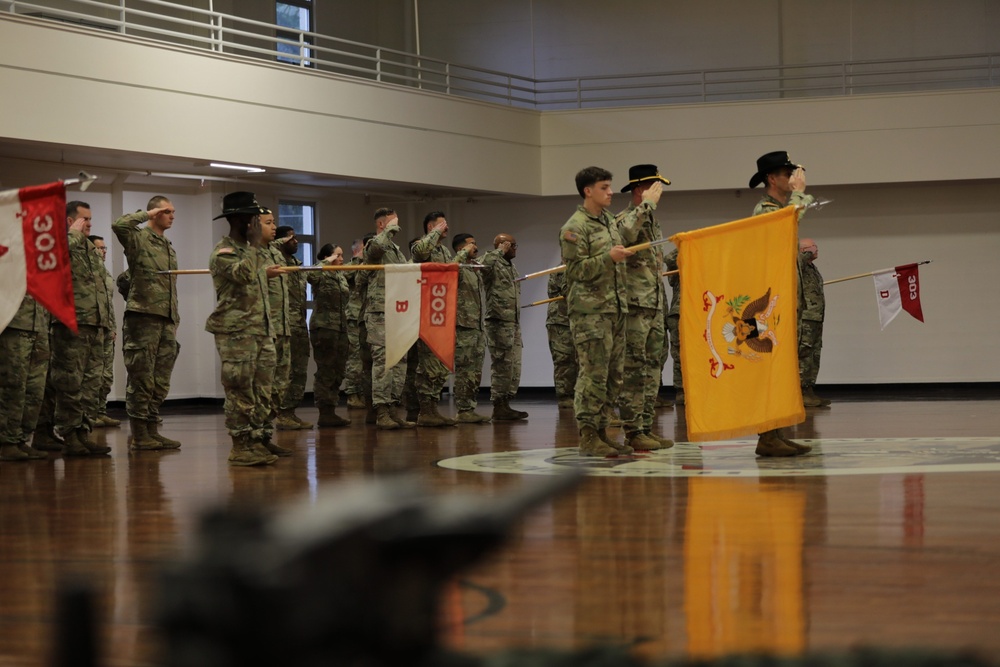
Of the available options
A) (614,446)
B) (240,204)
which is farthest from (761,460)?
(240,204)

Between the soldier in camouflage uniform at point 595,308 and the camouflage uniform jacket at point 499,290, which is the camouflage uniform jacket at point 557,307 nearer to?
the camouflage uniform jacket at point 499,290

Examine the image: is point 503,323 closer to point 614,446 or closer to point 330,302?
point 330,302

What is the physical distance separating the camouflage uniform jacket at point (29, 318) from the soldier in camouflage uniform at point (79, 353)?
0.23 metres

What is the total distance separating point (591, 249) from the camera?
271 inches

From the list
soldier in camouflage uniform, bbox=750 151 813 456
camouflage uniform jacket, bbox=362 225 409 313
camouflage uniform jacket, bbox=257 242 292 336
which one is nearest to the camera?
soldier in camouflage uniform, bbox=750 151 813 456

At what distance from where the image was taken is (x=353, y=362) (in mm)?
12062

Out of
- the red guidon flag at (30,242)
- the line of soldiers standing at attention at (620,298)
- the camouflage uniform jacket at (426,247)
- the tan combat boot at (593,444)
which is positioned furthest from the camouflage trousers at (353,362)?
the red guidon flag at (30,242)

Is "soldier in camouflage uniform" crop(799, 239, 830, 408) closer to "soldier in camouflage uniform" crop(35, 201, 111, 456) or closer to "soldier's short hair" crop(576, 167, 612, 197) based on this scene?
"soldier's short hair" crop(576, 167, 612, 197)

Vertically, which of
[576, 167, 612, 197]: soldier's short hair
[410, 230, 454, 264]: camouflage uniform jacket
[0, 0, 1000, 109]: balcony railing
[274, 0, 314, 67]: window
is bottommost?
[410, 230, 454, 264]: camouflage uniform jacket

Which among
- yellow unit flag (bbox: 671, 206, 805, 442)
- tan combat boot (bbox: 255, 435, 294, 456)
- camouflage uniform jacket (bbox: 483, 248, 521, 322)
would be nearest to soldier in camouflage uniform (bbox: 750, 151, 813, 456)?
yellow unit flag (bbox: 671, 206, 805, 442)

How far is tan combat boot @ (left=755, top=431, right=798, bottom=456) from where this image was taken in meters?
6.48

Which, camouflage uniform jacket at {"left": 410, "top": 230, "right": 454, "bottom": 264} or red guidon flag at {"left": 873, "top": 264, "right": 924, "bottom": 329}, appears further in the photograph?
red guidon flag at {"left": 873, "top": 264, "right": 924, "bottom": 329}

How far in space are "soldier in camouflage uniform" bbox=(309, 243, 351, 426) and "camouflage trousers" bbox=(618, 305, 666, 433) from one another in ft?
13.0

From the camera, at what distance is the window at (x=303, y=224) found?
14914mm
